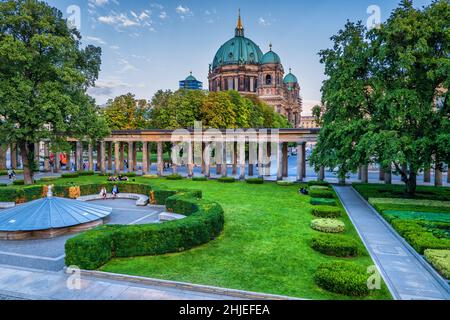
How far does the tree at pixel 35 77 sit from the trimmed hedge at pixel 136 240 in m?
24.3

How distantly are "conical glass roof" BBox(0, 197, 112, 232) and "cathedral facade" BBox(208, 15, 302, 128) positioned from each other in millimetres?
98519

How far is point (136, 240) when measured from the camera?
15.5 m

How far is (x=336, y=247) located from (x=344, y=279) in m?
4.09

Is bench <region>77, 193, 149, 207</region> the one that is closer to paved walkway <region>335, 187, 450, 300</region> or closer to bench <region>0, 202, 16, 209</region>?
bench <region>0, 202, 16, 209</region>

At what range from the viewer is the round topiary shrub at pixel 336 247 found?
50.9ft

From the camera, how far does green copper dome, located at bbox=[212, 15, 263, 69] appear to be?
119 m

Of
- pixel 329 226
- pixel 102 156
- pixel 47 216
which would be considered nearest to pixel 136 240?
pixel 47 216

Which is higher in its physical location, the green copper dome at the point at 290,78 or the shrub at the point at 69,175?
the green copper dome at the point at 290,78

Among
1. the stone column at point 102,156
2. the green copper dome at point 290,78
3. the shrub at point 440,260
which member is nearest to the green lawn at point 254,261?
the shrub at point 440,260

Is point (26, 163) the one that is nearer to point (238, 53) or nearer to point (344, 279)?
point (344, 279)

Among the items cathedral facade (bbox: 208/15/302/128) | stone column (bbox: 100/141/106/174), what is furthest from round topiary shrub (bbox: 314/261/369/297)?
cathedral facade (bbox: 208/15/302/128)

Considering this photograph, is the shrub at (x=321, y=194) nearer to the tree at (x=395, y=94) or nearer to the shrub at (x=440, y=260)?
the tree at (x=395, y=94)
